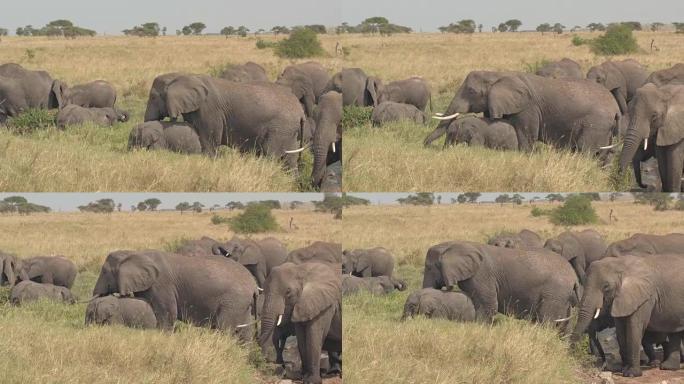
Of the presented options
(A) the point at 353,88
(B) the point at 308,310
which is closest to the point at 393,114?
(A) the point at 353,88

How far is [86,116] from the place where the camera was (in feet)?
50.7

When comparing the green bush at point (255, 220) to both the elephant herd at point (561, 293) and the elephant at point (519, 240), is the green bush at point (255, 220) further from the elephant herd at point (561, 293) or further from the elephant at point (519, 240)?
the elephant at point (519, 240)

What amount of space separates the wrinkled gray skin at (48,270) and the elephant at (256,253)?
4.30 m

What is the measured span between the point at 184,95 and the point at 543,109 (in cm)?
358

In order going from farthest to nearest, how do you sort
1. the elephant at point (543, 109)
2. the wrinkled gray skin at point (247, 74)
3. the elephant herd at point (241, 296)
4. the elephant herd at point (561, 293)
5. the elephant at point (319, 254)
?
the wrinkled gray skin at point (247, 74), the elephant herd at point (561, 293), the elephant at point (543, 109), the elephant herd at point (241, 296), the elephant at point (319, 254)

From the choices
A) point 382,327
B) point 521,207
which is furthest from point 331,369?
Result: point 521,207

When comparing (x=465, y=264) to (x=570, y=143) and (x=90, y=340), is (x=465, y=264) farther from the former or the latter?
(x=90, y=340)

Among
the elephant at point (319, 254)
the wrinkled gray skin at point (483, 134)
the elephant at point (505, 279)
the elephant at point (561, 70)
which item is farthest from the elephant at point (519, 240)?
the elephant at point (319, 254)

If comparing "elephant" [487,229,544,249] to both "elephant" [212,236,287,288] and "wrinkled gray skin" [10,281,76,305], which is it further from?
"wrinkled gray skin" [10,281,76,305]

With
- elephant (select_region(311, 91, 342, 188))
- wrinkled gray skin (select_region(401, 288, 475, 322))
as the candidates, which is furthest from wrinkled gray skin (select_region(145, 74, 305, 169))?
wrinkled gray skin (select_region(401, 288, 475, 322))

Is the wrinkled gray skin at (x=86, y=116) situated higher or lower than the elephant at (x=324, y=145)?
lower

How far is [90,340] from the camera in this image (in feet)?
29.7

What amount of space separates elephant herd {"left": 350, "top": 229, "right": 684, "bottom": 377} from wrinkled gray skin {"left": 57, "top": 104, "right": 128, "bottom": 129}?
4836 millimetres

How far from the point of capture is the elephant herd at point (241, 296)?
9.02 m
